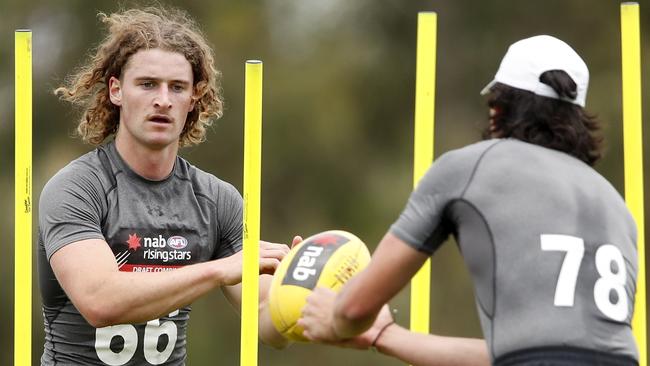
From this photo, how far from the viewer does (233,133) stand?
58.6ft

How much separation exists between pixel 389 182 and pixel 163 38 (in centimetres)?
1239

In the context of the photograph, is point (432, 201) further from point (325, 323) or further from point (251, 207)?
point (251, 207)

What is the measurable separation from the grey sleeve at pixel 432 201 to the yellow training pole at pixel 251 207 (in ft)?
2.85

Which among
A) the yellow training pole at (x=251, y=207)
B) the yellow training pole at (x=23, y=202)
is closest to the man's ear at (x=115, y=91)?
the yellow training pole at (x=23, y=202)

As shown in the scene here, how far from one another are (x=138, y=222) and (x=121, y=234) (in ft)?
0.26

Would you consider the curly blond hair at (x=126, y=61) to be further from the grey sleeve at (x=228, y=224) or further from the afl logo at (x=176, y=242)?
the afl logo at (x=176, y=242)

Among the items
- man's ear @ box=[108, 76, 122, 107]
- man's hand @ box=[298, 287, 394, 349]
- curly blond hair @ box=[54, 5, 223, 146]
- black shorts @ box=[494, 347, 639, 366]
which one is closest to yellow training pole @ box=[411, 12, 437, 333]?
man's hand @ box=[298, 287, 394, 349]

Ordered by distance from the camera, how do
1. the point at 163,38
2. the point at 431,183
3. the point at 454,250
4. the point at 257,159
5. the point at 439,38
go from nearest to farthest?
the point at 431,183
the point at 257,159
the point at 163,38
the point at 454,250
the point at 439,38

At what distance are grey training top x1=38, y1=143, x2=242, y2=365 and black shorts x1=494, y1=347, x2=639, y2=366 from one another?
183 cm

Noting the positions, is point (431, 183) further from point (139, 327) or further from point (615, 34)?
point (615, 34)

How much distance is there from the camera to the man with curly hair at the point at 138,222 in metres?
5.34

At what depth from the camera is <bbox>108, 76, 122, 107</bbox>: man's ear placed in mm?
5949

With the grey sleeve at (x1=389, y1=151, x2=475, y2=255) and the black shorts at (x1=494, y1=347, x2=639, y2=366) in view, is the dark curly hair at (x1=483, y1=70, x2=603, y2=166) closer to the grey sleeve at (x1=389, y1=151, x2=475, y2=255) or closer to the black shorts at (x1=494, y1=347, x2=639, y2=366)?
the grey sleeve at (x1=389, y1=151, x2=475, y2=255)

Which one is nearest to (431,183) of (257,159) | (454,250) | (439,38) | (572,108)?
(572,108)
